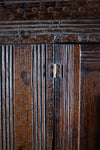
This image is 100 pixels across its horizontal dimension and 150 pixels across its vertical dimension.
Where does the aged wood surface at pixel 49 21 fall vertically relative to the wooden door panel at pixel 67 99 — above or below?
above

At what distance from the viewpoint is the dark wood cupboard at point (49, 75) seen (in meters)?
0.98

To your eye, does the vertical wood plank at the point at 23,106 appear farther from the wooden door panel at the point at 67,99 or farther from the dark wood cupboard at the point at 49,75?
the wooden door panel at the point at 67,99

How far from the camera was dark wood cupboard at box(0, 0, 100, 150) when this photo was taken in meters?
0.98

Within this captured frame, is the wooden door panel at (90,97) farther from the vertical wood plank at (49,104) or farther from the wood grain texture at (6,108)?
the wood grain texture at (6,108)

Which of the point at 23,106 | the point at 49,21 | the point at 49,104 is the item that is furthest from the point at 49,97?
the point at 49,21

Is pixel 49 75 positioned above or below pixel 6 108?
above

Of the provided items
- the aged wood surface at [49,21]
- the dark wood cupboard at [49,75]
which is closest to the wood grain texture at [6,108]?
the dark wood cupboard at [49,75]

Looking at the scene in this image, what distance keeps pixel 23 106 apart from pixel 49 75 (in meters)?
0.23

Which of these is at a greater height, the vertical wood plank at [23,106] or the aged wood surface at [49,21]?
the aged wood surface at [49,21]

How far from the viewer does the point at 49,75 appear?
98 centimetres

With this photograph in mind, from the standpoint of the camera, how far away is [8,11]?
99 cm

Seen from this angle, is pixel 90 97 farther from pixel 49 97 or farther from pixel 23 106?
pixel 23 106

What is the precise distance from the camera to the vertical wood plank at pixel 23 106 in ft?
3.24

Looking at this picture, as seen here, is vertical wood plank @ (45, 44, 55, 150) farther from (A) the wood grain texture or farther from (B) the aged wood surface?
(A) the wood grain texture
